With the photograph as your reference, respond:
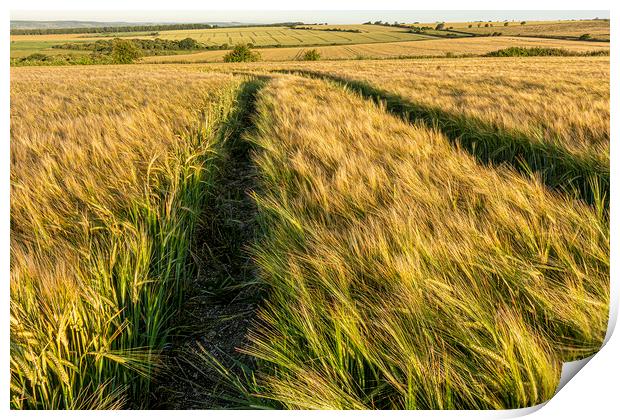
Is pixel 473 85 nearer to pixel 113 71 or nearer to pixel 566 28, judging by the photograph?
pixel 566 28

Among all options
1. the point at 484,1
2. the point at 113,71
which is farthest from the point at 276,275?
the point at 113,71

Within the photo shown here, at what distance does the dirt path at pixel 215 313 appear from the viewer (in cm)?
126

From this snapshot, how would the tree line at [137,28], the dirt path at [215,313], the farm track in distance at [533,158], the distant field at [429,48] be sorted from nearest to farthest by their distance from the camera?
the dirt path at [215,313]
the tree line at [137,28]
the farm track in distance at [533,158]
the distant field at [429,48]

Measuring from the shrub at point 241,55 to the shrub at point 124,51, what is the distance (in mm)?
512

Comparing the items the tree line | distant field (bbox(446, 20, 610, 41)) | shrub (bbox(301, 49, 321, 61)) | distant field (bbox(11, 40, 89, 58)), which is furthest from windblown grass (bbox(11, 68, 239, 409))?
distant field (bbox(446, 20, 610, 41))

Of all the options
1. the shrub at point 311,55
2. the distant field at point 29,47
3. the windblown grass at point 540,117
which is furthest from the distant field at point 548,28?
the distant field at point 29,47

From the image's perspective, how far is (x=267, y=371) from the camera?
1180mm

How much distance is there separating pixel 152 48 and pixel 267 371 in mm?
1516

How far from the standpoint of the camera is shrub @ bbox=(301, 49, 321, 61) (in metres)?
2.86

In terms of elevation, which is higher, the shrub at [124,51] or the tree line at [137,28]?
the tree line at [137,28]

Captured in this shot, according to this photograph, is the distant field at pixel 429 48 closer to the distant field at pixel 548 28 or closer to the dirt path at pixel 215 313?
the distant field at pixel 548 28

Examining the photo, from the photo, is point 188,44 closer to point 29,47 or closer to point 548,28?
point 29,47

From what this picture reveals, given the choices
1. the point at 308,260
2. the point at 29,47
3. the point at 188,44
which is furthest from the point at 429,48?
the point at 29,47

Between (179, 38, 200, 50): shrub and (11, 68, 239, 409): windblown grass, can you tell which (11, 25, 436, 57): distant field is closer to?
(179, 38, 200, 50): shrub
